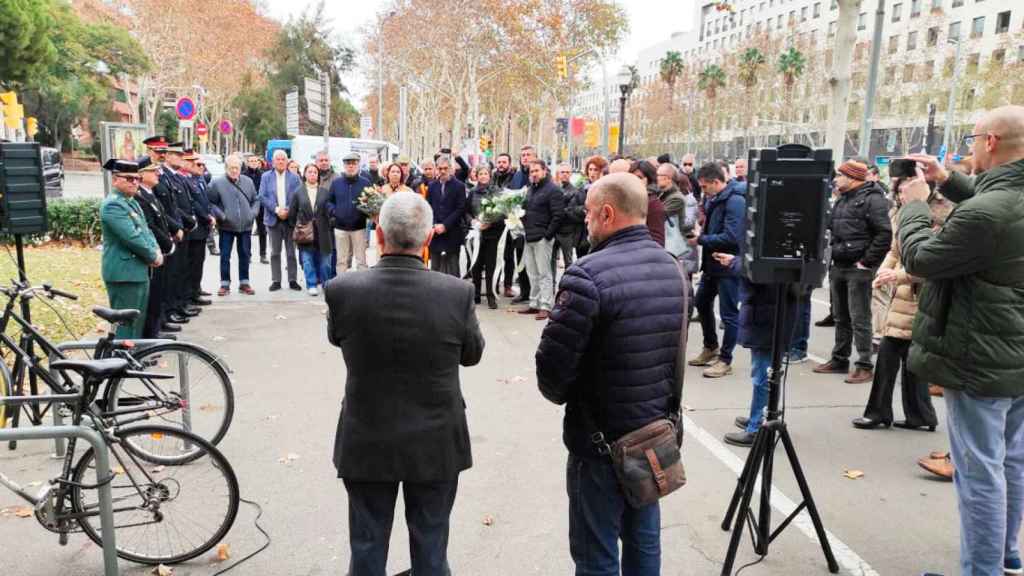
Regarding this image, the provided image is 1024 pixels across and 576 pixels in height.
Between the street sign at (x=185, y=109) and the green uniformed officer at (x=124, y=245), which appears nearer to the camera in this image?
the green uniformed officer at (x=124, y=245)

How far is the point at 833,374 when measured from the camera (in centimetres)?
750

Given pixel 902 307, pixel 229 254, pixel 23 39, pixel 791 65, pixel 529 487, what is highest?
pixel 791 65

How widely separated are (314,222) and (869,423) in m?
7.90

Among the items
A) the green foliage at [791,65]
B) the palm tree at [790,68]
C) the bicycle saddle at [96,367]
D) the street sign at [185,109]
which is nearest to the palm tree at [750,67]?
the palm tree at [790,68]

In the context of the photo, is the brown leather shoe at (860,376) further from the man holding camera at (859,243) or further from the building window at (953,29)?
the building window at (953,29)

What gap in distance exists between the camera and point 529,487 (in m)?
4.73

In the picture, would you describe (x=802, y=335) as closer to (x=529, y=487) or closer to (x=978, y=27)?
(x=529, y=487)

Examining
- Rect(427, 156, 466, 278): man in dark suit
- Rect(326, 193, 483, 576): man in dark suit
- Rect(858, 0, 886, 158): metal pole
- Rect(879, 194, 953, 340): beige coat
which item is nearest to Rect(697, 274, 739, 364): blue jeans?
Rect(879, 194, 953, 340): beige coat

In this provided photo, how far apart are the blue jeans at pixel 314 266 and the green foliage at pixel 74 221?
653cm

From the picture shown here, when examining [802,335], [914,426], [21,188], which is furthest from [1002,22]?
[21,188]

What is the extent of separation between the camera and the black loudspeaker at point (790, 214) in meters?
3.76

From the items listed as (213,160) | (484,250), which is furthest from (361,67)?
(484,250)

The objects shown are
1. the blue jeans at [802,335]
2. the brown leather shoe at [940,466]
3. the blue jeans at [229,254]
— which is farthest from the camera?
the blue jeans at [229,254]

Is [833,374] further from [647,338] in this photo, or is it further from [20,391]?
[20,391]
